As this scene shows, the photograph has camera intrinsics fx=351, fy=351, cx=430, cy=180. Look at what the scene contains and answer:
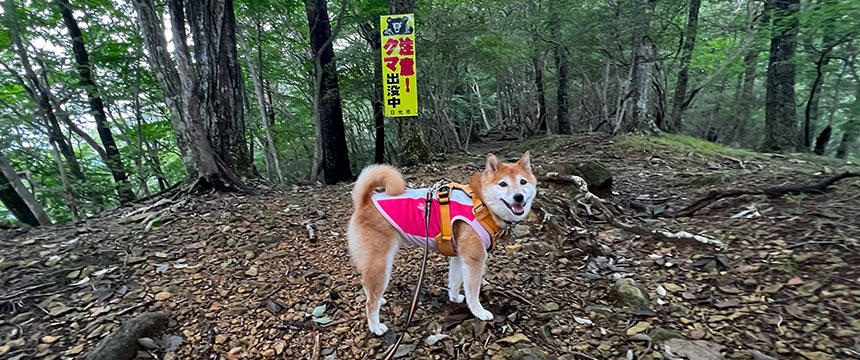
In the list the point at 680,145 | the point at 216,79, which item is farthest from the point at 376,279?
the point at 680,145

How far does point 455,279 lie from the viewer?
3.46 metres

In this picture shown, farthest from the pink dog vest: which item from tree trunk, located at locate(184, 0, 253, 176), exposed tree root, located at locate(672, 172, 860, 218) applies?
tree trunk, located at locate(184, 0, 253, 176)

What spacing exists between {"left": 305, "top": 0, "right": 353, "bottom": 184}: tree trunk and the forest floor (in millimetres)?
5153

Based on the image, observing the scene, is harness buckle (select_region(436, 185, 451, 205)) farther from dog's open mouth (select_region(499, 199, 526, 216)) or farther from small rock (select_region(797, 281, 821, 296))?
small rock (select_region(797, 281, 821, 296))

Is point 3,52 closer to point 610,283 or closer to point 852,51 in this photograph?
point 610,283

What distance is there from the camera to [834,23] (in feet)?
22.2

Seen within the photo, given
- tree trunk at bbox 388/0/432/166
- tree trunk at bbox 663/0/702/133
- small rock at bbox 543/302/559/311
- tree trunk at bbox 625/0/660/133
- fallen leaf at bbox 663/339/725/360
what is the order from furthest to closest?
tree trunk at bbox 663/0/702/133 < tree trunk at bbox 625/0/660/133 < tree trunk at bbox 388/0/432/166 < small rock at bbox 543/302/559/311 < fallen leaf at bbox 663/339/725/360

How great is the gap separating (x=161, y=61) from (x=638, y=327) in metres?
7.34

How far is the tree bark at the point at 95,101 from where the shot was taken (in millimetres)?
9820

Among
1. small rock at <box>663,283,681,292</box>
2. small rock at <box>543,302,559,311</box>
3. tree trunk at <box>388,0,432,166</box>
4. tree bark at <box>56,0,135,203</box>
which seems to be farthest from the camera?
tree bark at <box>56,0,135,203</box>

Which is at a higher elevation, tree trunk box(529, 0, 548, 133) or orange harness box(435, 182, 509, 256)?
tree trunk box(529, 0, 548, 133)

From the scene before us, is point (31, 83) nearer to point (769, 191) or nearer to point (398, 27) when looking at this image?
point (398, 27)

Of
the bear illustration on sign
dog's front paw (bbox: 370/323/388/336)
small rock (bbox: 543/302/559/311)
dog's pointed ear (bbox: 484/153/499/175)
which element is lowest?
dog's front paw (bbox: 370/323/388/336)

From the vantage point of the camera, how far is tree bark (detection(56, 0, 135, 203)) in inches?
387
